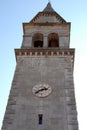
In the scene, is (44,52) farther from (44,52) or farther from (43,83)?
(43,83)

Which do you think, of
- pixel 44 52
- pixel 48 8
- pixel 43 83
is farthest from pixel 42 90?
pixel 48 8

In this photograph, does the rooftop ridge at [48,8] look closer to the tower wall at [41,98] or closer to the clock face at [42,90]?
the tower wall at [41,98]

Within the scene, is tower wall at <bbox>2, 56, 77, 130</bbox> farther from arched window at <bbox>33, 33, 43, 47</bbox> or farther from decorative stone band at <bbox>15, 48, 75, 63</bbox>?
arched window at <bbox>33, 33, 43, 47</bbox>

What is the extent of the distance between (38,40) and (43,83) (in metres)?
8.34

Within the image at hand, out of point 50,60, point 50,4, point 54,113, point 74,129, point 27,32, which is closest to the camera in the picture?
point 74,129

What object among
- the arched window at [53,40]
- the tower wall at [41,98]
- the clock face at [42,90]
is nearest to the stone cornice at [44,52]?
the tower wall at [41,98]

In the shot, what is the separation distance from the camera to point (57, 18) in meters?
37.0

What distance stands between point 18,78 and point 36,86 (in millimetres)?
2006

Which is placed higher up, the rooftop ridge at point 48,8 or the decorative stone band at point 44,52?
the rooftop ridge at point 48,8

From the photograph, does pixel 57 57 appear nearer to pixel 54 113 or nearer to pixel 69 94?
pixel 69 94

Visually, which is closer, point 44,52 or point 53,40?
point 44,52

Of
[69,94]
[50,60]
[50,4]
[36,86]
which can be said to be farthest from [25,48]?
[50,4]

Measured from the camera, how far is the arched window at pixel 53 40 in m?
34.5

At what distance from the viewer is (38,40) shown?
35000mm
